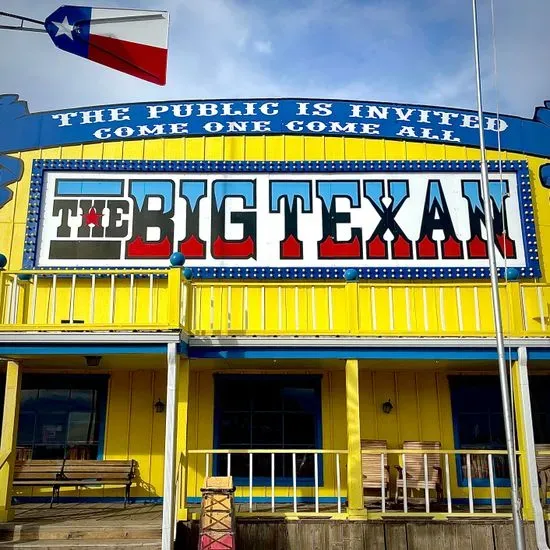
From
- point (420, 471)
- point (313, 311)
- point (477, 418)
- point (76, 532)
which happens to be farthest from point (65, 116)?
point (477, 418)

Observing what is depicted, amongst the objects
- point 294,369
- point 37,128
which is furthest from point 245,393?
point 37,128

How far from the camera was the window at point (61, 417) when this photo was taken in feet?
40.6

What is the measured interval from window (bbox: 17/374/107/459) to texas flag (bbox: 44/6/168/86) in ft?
18.6

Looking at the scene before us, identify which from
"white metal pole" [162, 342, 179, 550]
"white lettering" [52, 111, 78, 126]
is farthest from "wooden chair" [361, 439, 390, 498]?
"white lettering" [52, 111, 78, 126]

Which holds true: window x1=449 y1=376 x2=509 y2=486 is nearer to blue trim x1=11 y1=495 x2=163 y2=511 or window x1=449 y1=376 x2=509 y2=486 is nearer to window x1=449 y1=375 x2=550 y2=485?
window x1=449 y1=375 x2=550 y2=485

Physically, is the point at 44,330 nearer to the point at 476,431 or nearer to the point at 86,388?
the point at 86,388

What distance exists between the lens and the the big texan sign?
42.3 ft

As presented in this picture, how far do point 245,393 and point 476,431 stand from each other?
4229 mm

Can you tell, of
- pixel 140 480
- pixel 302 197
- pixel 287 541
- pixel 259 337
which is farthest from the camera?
pixel 302 197

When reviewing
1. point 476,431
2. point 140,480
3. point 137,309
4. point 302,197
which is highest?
point 302,197

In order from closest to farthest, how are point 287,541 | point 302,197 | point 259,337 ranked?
point 287,541
point 259,337
point 302,197

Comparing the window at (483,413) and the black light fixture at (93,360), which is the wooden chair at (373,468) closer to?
the window at (483,413)

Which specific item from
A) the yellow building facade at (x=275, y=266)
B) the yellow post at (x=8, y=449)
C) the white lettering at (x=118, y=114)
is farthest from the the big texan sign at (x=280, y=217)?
the yellow post at (x=8, y=449)

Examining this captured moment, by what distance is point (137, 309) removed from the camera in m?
12.5
